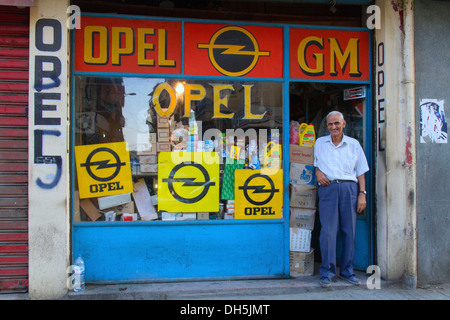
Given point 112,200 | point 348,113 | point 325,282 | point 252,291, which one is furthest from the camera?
point 348,113

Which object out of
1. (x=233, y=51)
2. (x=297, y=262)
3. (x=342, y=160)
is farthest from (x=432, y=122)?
(x=233, y=51)

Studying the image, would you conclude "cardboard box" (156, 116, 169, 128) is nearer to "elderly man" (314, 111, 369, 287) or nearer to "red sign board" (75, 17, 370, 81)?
"red sign board" (75, 17, 370, 81)

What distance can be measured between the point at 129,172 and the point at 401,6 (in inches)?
159

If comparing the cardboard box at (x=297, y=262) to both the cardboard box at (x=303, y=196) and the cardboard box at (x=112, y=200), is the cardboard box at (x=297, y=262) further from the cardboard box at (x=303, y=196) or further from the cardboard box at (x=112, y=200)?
the cardboard box at (x=112, y=200)

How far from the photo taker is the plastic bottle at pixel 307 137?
485 cm

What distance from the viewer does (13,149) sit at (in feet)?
13.5

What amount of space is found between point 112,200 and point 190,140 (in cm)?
122

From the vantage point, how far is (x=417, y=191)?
4617mm

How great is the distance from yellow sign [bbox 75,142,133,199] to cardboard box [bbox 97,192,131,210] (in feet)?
0.15

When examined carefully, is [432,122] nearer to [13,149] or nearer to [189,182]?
[189,182]

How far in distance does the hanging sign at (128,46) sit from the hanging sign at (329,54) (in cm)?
154

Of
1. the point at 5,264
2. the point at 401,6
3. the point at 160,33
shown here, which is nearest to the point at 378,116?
the point at 401,6
